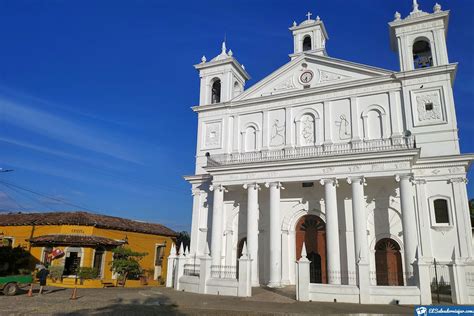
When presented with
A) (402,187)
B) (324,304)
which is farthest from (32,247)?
(402,187)

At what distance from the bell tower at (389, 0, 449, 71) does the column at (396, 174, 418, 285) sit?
7.24m

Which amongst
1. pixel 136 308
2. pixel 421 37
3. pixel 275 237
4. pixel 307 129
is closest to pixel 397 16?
pixel 421 37

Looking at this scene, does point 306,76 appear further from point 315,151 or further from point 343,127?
point 315,151

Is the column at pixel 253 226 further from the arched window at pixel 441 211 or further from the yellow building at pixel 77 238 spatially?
the yellow building at pixel 77 238

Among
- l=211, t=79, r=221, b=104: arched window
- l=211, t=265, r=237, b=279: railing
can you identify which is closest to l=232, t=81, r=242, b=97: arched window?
l=211, t=79, r=221, b=104: arched window

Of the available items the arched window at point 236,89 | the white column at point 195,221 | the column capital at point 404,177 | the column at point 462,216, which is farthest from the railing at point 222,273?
the arched window at point 236,89

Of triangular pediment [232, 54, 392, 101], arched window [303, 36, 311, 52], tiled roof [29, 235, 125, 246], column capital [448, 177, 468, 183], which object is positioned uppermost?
arched window [303, 36, 311, 52]

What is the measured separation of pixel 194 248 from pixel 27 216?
14237 mm

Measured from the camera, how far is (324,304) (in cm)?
1395

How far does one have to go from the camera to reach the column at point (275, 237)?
1794 centimetres

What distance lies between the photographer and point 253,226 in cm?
1927

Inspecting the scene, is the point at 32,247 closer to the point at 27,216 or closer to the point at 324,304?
the point at 27,216

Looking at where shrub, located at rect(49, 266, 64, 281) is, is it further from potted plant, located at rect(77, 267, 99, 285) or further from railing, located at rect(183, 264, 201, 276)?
railing, located at rect(183, 264, 201, 276)

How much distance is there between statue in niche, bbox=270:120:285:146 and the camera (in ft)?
74.2
